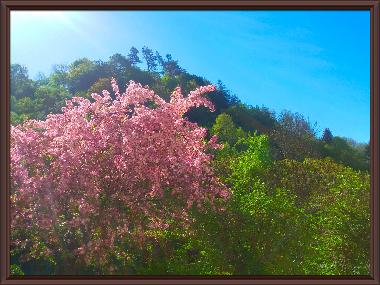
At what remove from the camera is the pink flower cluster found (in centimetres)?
553

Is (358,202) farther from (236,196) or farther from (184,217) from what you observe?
(184,217)

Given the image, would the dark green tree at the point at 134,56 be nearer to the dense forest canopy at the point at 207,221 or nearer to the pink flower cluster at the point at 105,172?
the dense forest canopy at the point at 207,221

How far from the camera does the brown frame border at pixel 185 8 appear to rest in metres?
3.91

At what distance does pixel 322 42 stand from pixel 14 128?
12.6 ft

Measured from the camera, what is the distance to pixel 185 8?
157 inches

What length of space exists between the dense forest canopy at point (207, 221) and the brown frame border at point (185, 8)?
1602 millimetres

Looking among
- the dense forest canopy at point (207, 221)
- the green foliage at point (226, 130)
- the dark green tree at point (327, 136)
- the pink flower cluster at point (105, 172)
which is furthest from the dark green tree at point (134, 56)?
the dark green tree at point (327, 136)

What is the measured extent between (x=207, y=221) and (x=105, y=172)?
121 centimetres

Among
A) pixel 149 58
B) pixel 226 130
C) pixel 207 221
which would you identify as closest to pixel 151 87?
pixel 149 58

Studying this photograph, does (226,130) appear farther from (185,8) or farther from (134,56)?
(185,8)

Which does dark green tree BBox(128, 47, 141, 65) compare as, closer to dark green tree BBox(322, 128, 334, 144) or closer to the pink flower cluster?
the pink flower cluster

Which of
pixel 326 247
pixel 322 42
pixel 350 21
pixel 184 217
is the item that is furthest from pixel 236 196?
pixel 350 21

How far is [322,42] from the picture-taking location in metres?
6.56

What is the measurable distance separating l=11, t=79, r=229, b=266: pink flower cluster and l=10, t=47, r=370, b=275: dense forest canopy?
38 millimetres
